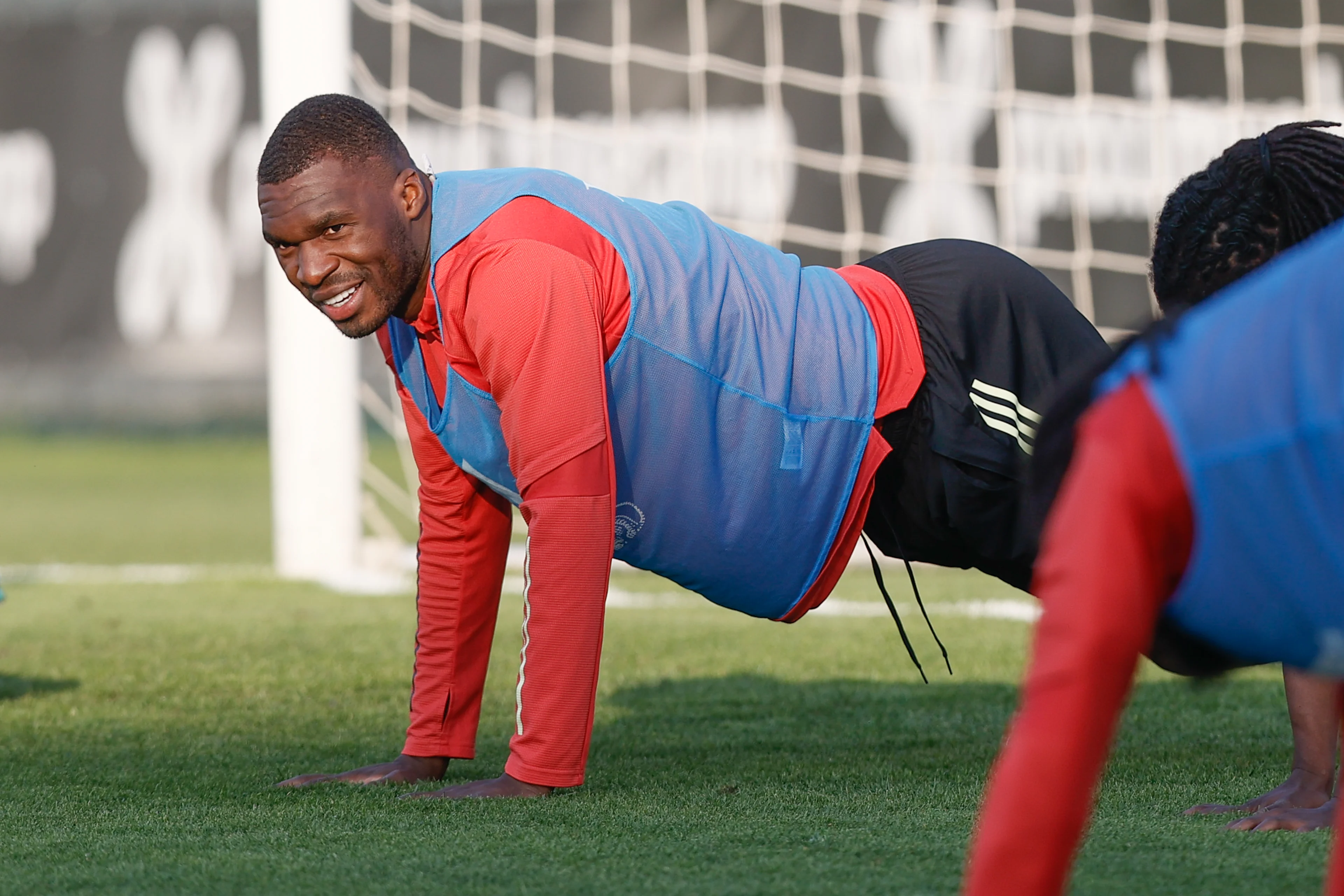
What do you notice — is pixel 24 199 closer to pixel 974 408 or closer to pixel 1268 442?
pixel 974 408

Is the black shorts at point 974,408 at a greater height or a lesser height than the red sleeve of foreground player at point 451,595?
greater

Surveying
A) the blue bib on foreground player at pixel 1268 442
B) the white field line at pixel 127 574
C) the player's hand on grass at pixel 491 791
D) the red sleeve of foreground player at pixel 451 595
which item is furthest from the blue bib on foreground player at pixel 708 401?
the white field line at pixel 127 574

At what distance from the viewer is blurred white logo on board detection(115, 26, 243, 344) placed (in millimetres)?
9938

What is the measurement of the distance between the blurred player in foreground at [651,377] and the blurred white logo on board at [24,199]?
843 cm

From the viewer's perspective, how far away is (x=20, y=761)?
2609mm

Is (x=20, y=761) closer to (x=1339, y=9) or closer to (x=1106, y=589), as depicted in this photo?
(x=1106, y=589)

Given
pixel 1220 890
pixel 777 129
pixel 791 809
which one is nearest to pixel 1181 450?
pixel 1220 890

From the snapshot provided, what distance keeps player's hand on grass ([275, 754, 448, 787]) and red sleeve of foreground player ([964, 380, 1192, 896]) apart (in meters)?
1.56

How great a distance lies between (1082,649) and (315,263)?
1.40 m

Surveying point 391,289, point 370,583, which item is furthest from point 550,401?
point 370,583

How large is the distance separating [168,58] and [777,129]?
205 inches

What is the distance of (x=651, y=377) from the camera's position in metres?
2.16

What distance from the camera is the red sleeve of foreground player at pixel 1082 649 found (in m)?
0.97

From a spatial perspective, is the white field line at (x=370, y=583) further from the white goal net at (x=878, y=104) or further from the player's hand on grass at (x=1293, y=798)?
the player's hand on grass at (x=1293, y=798)
